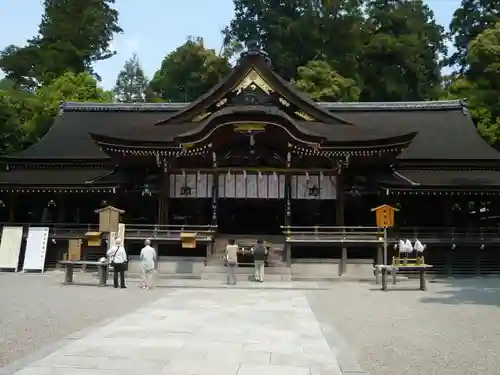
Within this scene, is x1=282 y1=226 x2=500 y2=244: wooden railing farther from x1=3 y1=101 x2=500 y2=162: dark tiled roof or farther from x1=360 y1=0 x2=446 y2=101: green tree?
x1=360 y1=0 x2=446 y2=101: green tree

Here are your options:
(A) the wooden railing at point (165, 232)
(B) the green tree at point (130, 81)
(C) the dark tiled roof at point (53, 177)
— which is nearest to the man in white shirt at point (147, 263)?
(A) the wooden railing at point (165, 232)

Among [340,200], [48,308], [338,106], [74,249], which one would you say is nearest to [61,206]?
[74,249]

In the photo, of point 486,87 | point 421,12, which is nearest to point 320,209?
point 486,87

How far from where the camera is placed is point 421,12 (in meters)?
50.4

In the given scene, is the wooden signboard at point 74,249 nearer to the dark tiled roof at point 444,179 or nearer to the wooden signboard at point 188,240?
the wooden signboard at point 188,240

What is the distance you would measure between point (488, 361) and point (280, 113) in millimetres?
13854

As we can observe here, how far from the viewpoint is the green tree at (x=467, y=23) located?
42.4 metres

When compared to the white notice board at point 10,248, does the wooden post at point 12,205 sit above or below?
above

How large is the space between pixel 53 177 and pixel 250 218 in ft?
29.3

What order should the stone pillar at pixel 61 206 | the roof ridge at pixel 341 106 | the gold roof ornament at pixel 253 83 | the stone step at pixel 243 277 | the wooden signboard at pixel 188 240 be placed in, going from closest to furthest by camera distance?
the stone step at pixel 243 277, the wooden signboard at pixel 188 240, the stone pillar at pixel 61 206, the gold roof ornament at pixel 253 83, the roof ridge at pixel 341 106

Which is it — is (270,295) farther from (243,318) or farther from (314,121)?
(314,121)

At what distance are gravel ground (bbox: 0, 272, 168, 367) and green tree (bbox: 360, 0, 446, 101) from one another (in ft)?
124

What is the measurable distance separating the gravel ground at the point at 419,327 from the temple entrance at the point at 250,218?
24.0 ft

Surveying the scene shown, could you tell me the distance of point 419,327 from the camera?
29.6ft
